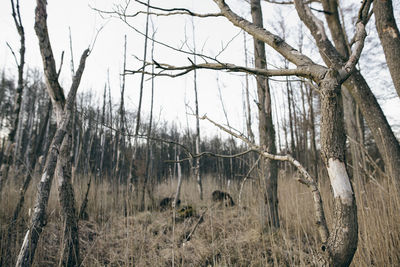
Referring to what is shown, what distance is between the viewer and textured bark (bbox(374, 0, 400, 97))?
7.29ft

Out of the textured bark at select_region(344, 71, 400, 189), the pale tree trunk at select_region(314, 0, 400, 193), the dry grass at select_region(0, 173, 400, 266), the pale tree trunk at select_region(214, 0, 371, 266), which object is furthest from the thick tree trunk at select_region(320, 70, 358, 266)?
the textured bark at select_region(344, 71, 400, 189)

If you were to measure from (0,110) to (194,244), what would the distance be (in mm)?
16787

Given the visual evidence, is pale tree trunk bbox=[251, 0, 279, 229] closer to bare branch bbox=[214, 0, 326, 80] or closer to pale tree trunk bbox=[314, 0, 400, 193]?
pale tree trunk bbox=[314, 0, 400, 193]

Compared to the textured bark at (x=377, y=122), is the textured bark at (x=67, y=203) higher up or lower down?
lower down

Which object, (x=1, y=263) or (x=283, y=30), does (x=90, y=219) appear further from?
(x=283, y=30)

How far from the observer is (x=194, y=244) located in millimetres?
3010

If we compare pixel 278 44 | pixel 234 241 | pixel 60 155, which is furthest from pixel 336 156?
pixel 234 241

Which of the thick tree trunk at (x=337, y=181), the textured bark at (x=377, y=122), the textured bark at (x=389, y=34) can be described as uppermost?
the textured bark at (x=389, y=34)

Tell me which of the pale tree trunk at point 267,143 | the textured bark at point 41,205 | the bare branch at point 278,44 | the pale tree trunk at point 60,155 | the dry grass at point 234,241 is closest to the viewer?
the bare branch at point 278,44

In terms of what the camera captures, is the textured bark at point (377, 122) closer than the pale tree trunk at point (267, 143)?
Yes

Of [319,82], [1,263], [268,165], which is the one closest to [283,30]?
[268,165]

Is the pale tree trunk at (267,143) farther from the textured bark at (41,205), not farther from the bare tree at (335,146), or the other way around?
the textured bark at (41,205)

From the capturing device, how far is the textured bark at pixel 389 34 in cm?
222

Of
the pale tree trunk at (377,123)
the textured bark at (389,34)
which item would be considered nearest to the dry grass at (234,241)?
the pale tree trunk at (377,123)
